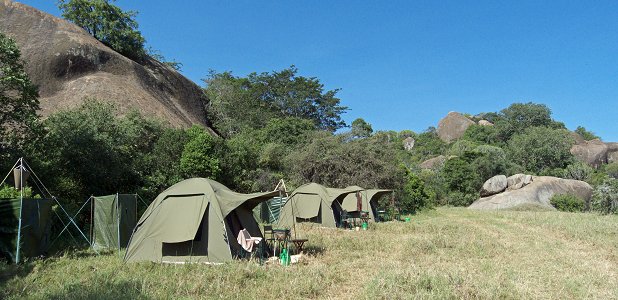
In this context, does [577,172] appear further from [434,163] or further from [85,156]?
[85,156]

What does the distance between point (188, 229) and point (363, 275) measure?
446 cm

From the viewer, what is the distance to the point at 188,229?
1105cm

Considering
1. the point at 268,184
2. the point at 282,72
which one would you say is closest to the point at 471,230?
the point at 268,184

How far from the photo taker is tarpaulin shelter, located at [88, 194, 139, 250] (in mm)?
13461

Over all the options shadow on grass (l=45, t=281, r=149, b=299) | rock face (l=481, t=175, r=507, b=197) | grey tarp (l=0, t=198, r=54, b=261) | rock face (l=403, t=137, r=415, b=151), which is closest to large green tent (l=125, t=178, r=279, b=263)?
grey tarp (l=0, t=198, r=54, b=261)

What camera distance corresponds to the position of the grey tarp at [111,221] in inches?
530

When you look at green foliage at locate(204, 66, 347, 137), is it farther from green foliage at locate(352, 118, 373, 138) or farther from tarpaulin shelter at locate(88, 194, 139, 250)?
tarpaulin shelter at locate(88, 194, 139, 250)

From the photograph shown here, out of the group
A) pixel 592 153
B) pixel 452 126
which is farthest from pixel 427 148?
pixel 592 153

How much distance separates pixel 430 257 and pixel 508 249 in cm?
312

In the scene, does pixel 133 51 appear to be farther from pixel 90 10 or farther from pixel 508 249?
pixel 508 249

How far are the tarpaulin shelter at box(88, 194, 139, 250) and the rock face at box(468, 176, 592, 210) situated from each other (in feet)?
109

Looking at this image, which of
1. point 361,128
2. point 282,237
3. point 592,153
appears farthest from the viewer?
point 592,153

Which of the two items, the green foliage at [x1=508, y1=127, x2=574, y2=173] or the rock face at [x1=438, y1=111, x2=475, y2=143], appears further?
the rock face at [x1=438, y1=111, x2=475, y2=143]

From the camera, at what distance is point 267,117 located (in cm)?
5125
